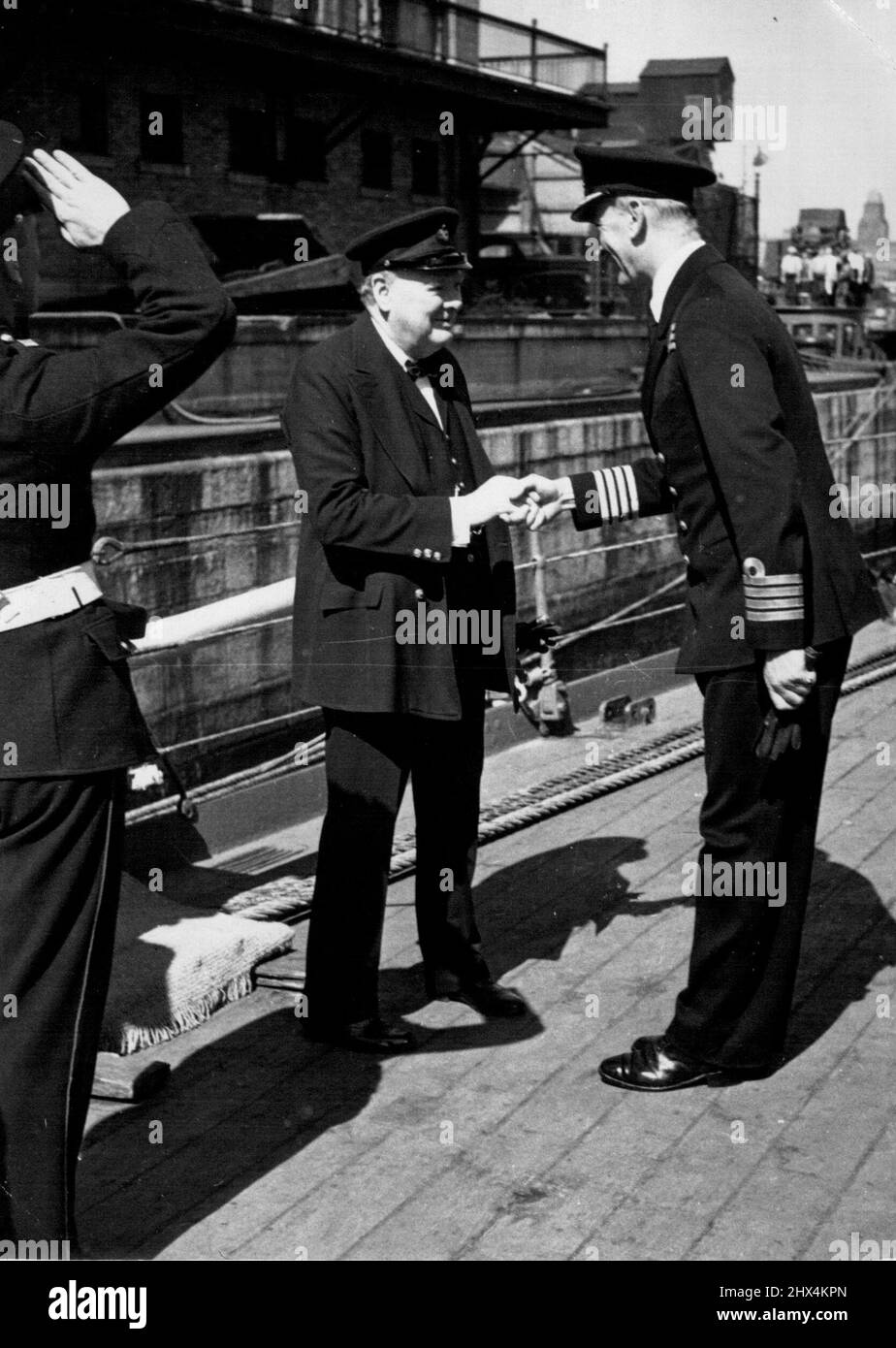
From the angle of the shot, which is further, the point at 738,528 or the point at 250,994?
the point at 250,994

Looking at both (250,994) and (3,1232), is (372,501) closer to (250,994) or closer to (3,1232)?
(250,994)

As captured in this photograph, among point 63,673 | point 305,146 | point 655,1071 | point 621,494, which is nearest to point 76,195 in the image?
point 63,673

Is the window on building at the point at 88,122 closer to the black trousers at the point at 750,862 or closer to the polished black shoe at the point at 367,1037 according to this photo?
the polished black shoe at the point at 367,1037

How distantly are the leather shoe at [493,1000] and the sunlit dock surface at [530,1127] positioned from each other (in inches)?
1.4

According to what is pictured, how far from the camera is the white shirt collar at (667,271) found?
391 cm

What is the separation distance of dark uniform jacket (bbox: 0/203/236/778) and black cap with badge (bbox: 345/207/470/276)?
133 centimetres

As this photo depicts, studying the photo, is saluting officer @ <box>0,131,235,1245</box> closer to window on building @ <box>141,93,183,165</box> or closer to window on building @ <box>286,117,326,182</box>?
window on building @ <box>141,93,183,165</box>

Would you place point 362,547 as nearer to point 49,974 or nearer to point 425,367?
point 425,367

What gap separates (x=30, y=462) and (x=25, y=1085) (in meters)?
1.08

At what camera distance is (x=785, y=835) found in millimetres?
3986

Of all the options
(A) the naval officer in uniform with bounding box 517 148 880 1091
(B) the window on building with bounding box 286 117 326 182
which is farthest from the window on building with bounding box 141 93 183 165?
(A) the naval officer in uniform with bounding box 517 148 880 1091

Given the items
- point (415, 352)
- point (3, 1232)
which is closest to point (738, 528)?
point (415, 352)

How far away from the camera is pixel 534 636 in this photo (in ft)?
15.6

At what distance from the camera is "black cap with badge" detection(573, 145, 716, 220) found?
3.87 metres
